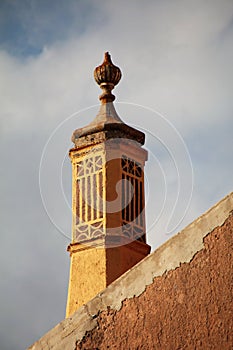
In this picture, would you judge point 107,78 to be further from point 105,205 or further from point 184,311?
point 184,311

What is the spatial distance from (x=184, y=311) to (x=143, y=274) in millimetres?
439

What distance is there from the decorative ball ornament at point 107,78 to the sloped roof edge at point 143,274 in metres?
7.68

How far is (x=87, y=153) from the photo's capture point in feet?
39.4

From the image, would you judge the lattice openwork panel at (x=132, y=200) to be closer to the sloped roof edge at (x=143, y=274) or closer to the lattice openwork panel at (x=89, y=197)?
the lattice openwork panel at (x=89, y=197)

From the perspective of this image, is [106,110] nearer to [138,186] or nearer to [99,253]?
[138,186]

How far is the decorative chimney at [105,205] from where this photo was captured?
1125cm

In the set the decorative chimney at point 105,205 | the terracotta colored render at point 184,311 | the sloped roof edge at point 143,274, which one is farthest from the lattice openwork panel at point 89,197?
the terracotta colored render at point 184,311

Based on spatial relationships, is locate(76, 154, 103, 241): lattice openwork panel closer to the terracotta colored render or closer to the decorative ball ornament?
the decorative ball ornament

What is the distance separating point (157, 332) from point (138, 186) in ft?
23.9

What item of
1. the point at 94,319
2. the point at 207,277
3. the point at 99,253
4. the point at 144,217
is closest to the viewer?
the point at 207,277

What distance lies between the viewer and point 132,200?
39.0 ft

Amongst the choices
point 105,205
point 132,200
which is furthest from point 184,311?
point 132,200

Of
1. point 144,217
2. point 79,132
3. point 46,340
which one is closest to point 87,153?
point 79,132

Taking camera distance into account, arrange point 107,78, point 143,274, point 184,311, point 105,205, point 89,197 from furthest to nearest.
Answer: point 107,78 < point 89,197 < point 105,205 < point 143,274 < point 184,311
